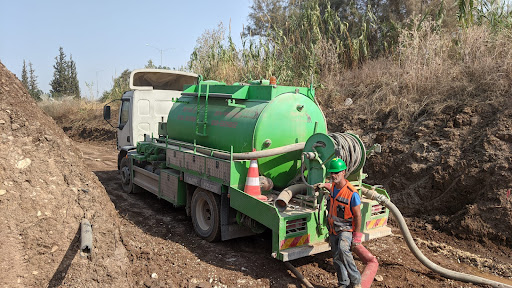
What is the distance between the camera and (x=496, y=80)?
7.60 meters

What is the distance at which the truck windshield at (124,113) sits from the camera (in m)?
9.52

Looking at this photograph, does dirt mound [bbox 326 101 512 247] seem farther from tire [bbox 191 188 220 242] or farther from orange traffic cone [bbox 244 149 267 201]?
tire [bbox 191 188 220 242]

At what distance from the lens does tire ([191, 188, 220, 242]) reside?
5.83 m

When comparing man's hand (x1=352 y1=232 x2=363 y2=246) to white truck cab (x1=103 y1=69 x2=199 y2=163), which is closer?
man's hand (x1=352 y1=232 x2=363 y2=246)

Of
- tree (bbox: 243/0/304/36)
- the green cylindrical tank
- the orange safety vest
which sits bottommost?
the orange safety vest

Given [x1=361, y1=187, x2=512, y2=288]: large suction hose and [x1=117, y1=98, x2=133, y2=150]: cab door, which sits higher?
[x1=117, y1=98, x2=133, y2=150]: cab door

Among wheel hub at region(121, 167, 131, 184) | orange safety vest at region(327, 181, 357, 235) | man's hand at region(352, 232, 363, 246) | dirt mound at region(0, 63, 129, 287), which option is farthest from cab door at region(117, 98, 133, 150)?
man's hand at region(352, 232, 363, 246)

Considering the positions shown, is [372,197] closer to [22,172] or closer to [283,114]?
[283,114]

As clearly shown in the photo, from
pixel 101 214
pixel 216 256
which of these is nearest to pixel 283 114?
pixel 216 256

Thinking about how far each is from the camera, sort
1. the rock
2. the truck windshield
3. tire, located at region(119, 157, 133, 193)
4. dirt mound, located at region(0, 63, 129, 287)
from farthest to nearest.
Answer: the truck windshield → tire, located at region(119, 157, 133, 193) → the rock → dirt mound, located at region(0, 63, 129, 287)

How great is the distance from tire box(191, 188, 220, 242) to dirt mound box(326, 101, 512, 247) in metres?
3.63

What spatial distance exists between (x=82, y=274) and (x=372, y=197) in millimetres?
3602

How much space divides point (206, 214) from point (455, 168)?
4500mm

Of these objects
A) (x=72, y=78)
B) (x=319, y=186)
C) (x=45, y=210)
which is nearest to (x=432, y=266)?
(x=319, y=186)
